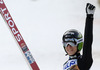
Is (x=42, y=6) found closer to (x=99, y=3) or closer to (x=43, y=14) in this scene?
(x=43, y=14)

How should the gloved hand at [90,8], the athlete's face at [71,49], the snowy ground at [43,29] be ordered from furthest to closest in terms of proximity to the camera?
the snowy ground at [43,29], the athlete's face at [71,49], the gloved hand at [90,8]

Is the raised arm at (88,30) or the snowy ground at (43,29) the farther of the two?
the snowy ground at (43,29)

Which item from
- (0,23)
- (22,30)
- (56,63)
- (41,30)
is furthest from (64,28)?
(56,63)

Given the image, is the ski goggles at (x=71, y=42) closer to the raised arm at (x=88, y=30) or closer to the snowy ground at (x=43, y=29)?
the raised arm at (x=88, y=30)

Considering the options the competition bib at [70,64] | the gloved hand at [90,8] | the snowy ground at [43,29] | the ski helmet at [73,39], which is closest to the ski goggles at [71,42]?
the ski helmet at [73,39]

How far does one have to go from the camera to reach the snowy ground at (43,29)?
16.9 feet

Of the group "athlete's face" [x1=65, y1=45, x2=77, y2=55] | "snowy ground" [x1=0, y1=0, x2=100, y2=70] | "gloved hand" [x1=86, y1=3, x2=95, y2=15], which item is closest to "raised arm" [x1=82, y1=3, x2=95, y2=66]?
"gloved hand" [x1=86, y1=3, x2=95, y2=15]

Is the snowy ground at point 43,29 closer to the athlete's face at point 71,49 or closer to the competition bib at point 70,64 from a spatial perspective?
the competition bib at point 70,64

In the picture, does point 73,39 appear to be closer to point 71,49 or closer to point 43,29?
point 71,49

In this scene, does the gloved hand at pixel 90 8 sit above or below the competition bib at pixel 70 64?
above

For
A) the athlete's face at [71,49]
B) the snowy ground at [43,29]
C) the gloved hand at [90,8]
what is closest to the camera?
the gloved hand at [90,8]

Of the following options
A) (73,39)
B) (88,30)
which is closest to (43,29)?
(73,39)

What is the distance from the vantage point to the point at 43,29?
285 inches

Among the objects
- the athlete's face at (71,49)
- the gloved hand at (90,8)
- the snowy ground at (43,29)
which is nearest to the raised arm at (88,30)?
the gloved hand at (90,8)
